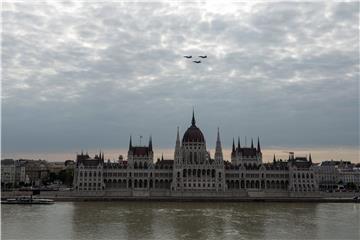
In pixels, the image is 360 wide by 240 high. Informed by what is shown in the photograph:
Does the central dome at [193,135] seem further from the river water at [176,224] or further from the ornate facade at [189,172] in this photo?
the river water at [176,224]

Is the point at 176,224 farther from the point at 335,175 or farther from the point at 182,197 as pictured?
the point at 335,175

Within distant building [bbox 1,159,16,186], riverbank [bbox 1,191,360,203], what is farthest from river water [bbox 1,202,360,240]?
distant building [bbox 1,159,16,186]

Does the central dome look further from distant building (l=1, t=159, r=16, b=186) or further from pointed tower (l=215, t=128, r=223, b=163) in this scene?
distant building (l=1, t=159, r=16, b=186)

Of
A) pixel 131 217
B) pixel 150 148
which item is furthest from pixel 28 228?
pixel 150 148

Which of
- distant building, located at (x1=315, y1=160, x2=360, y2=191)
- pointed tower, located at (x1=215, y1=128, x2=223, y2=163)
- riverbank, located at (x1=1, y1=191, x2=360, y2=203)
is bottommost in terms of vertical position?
riverbank, located at (x1=1, y1=191, x2=360, y2=203)

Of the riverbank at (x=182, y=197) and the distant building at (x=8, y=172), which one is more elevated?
the distant building at (x=8, y=172)

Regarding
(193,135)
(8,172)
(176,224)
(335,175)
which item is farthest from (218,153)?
(8,172)

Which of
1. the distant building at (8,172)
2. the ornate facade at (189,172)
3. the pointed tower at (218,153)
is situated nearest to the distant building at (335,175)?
the ornate facade at (189,172)

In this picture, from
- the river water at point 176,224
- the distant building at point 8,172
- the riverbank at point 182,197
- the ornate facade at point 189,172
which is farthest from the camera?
the distant building at point 8,172
